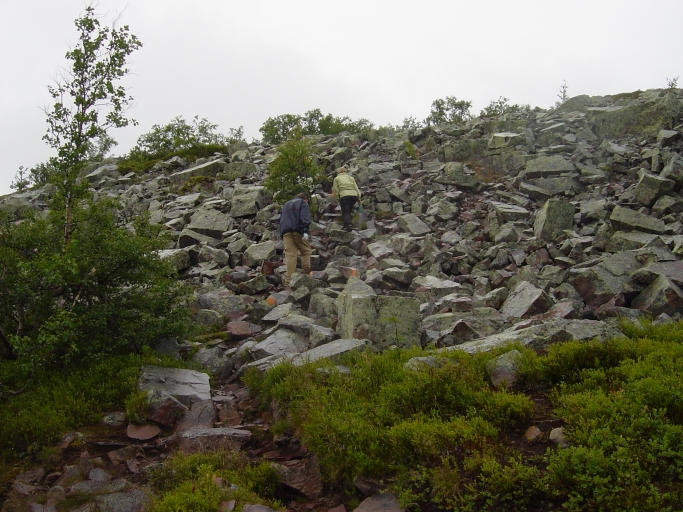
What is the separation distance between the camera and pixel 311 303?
1202 cm

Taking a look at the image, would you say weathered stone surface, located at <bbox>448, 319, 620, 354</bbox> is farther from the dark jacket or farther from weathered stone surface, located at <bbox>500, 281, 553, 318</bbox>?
the dark jacket

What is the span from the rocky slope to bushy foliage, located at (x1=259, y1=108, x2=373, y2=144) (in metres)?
8.43

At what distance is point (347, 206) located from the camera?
1858 centimetres

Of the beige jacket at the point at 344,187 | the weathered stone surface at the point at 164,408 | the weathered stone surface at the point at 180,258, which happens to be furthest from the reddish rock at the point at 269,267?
the weathered stone surface at the point at 164,408

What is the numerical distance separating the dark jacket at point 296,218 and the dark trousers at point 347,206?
3.96 metres

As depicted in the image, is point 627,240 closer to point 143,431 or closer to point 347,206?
point 347,206

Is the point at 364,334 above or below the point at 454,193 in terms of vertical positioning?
below

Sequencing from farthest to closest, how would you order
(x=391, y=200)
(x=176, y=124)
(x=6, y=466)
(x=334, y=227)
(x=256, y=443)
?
(x=176, y=124) → (x=391, y=200) → (x=334, y=227) → (x=256, y=443) → (x=6, y=466)

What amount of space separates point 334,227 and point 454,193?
5.47 metres

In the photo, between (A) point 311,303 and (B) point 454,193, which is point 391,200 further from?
(A) point 311,303

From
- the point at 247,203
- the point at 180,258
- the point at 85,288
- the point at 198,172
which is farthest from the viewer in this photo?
the point at 198,172

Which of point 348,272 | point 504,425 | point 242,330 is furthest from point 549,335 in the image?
point 348,272

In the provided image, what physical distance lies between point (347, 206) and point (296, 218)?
4.44 m

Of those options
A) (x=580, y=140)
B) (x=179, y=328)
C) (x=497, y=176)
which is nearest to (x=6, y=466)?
(x=179, y=328)
